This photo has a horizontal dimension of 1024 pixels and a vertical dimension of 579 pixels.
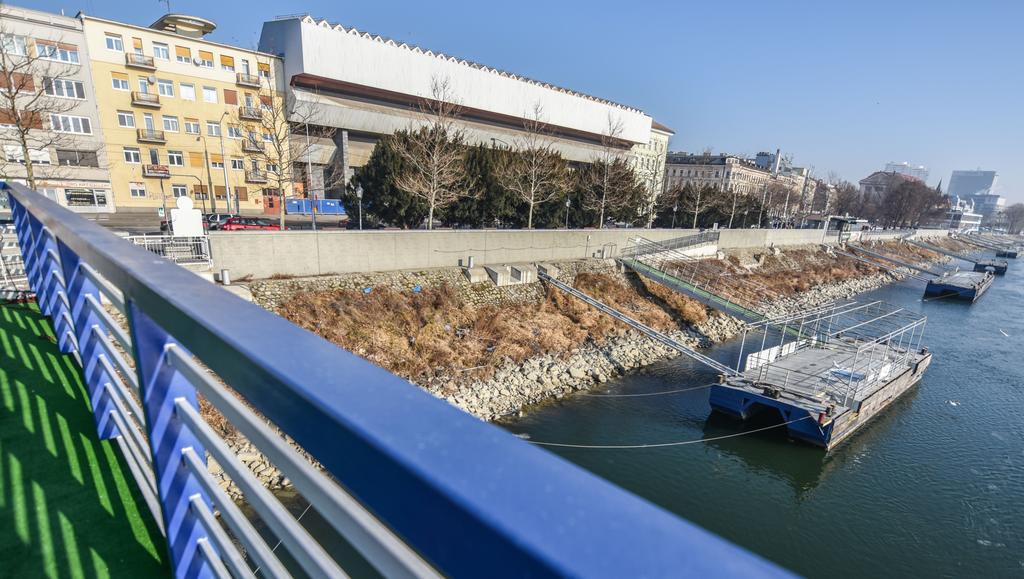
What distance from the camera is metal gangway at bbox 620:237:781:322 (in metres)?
20.8

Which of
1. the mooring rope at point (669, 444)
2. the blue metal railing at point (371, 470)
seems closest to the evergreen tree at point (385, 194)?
the mooring rope at point (669, 444)

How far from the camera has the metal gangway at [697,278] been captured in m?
20.8

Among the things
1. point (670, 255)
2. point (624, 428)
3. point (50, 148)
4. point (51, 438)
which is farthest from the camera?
point (50, 148)

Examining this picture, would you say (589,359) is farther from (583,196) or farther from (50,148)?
(50,148)

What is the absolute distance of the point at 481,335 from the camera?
15617 millimetres

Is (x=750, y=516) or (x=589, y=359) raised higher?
(x=589, y=359)

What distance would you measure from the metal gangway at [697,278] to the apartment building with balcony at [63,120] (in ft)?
111

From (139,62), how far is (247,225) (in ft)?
65.1

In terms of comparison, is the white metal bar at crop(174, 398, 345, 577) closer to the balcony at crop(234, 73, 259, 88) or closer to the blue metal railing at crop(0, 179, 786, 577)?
the blue metal railing at crop(0, 179, 786, 577)

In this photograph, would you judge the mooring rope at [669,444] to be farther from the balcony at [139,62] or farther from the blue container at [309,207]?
the balcony at [139,62]

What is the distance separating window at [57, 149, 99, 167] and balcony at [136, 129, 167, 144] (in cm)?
298

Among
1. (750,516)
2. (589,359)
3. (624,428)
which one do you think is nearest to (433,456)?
(750,516)

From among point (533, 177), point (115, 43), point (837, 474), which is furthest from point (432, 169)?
point (115, 43)

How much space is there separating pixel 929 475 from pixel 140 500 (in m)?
17.0
